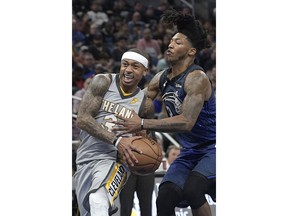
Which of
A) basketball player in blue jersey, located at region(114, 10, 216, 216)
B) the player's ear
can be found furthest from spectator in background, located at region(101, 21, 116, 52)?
the player's ear

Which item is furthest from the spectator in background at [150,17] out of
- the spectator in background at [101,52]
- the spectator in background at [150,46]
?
the spectator in background at [101,52]

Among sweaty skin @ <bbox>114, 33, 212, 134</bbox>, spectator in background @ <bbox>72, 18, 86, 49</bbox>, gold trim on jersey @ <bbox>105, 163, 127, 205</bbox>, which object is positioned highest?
spectator in background @ <bbox>72, 18, 86, 49</bbox>

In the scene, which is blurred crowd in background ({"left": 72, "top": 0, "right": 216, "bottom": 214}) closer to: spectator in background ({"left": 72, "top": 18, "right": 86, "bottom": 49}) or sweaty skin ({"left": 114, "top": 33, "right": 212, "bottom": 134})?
spectator in background ({"left": 72, "top": 18, "right": 86, "bottom": 49})

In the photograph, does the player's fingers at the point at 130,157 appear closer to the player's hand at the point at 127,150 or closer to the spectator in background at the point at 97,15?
the player's hand at the point at 127,150

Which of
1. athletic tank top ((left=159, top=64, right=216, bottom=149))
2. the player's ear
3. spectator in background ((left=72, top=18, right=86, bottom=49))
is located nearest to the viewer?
athletic tank top ((left=159, top=64, right=216, bottom=149))

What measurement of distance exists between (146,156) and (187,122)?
1.46 ft

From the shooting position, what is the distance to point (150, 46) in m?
9.69

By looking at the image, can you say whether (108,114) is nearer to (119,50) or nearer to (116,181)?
(116,181)

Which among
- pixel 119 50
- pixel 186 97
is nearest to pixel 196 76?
pixel 186 97

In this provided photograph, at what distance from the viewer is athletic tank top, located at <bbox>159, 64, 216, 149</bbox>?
621cm

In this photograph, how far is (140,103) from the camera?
622 cm

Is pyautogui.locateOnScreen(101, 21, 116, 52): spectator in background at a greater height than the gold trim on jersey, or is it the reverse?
pyautogui.locateOnScreen(101, 21, 116, 52): spectator in background

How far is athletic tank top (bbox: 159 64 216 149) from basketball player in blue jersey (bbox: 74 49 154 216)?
20 cm
